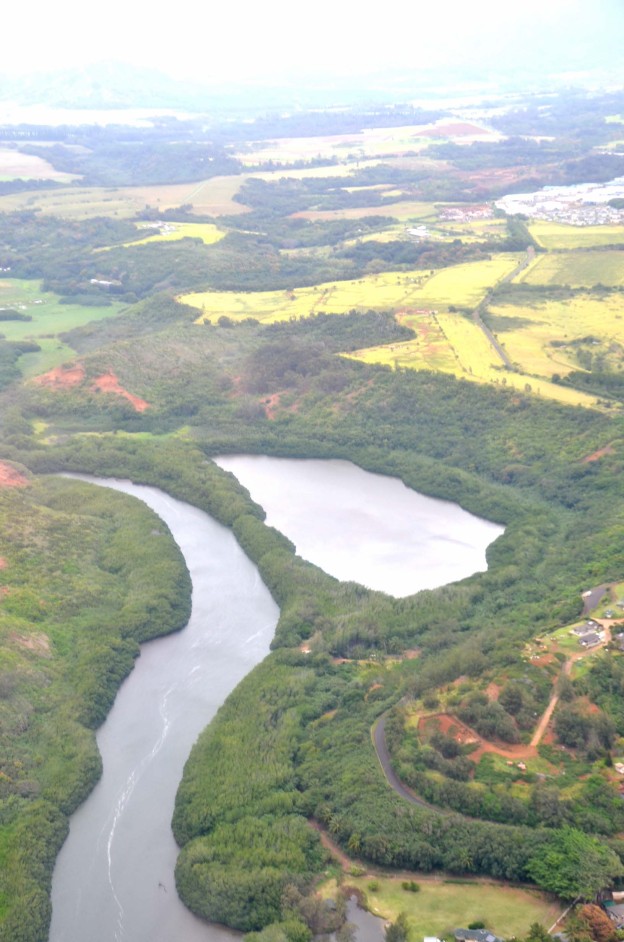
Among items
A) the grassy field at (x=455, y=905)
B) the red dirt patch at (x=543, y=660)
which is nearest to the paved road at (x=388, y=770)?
the grassy field at (x=455, y=905)

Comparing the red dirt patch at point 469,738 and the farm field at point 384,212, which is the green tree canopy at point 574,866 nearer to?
the red dirt patch at point 469,738

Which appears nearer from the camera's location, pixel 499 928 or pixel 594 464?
pixel 499 928

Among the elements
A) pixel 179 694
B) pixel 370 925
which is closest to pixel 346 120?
Answer: pixel 179 694

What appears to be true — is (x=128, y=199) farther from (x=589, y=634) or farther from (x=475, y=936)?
(x=475, y=936)

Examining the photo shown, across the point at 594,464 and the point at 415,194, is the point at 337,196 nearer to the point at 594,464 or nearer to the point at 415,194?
the point at 415,194

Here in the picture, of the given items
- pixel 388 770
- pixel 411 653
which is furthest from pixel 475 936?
pixel 411 653
